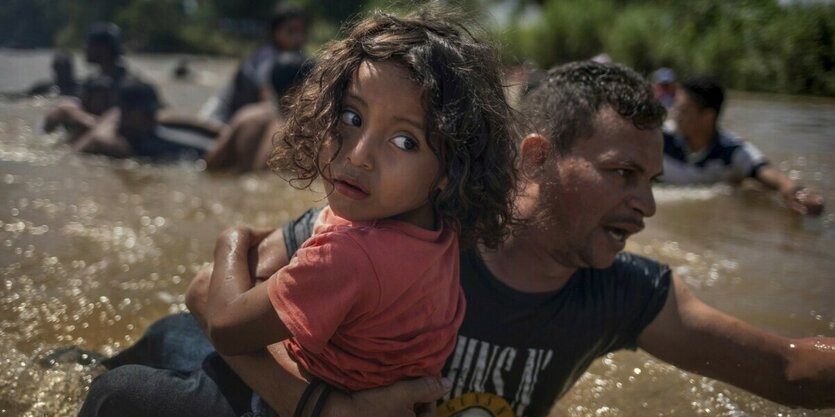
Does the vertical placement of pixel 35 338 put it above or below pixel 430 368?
below

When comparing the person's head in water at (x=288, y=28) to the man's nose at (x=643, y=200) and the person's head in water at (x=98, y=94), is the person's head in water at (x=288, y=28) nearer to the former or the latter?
the person's head in water at (x=98, y=94)

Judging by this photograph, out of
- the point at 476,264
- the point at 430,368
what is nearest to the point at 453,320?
the point at 430,368

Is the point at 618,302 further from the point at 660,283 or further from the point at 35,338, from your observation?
the point at 35,338

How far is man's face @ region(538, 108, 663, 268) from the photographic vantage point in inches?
80.4

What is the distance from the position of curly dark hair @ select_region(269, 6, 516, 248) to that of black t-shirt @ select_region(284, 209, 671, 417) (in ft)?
0.82

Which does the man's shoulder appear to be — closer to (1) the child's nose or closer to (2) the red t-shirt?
(2) the red t-shirt

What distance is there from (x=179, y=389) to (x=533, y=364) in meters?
0.82

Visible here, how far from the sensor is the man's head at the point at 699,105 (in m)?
6.75

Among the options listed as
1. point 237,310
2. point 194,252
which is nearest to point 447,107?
point 237,310

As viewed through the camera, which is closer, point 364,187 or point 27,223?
point 364,187

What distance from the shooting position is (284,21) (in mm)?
8125

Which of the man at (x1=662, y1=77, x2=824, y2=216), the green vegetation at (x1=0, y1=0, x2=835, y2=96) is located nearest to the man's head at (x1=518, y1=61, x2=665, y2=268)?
the green vegetation at (x1=0, y1=0, x2=835, y2=96)

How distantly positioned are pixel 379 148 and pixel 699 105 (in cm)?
576

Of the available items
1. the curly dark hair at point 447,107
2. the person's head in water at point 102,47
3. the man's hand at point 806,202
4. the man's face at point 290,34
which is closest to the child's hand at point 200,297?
the curly dark hair at point 447,107
